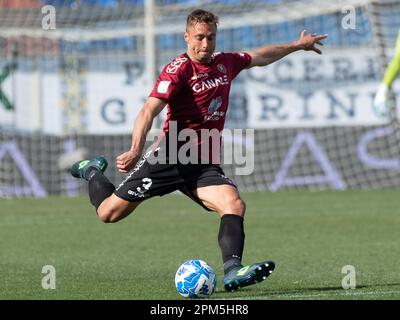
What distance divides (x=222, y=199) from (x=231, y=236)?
399 mm

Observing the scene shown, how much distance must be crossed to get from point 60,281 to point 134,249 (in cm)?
303

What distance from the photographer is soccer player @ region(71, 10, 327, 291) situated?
8.35 metres

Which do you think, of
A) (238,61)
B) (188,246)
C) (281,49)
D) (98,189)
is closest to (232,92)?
(188,246)

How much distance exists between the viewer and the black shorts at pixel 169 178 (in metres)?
8.73

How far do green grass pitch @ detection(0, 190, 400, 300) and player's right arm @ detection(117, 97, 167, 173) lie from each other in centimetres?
101

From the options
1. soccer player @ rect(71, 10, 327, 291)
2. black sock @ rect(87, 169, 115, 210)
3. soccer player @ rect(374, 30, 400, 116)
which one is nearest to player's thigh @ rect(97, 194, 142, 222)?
soccer player @ rect(71, 10, 327, 291)

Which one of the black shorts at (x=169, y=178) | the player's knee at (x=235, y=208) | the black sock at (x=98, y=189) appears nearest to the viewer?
the player's knee at (x=235, y=208)

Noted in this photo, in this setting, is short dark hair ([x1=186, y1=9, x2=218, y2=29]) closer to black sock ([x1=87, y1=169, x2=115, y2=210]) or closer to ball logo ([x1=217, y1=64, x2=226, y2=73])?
ball logo ([x1=217, y1=64, x2=226, y2=73])

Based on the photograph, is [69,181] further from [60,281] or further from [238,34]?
[60,281]

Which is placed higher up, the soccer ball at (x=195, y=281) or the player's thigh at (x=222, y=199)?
the player's thigh at (x=222, y=199)

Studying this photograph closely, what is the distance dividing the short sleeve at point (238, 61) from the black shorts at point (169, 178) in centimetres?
86

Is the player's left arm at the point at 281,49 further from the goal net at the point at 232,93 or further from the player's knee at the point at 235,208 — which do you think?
the goal net at the point at 232,93

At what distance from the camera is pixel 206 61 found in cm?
863

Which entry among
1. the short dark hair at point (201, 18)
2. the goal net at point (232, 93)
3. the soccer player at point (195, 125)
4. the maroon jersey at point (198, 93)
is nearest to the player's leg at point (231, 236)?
the soccer player at point (195, 125)
